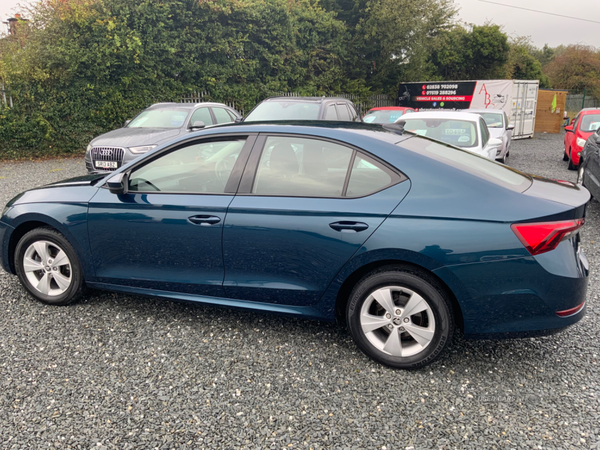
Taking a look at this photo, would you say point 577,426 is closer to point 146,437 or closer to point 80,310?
point 146,437

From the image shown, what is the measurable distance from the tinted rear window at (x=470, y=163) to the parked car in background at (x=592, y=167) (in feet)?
15.1

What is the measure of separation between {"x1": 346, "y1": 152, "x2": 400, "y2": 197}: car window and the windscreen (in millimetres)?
5629

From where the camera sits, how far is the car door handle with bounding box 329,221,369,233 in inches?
115

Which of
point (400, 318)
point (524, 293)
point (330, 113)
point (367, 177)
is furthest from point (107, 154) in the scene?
point (524, 293)

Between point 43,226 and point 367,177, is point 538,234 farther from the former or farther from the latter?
point 43,226

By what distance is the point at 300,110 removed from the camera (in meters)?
8.77

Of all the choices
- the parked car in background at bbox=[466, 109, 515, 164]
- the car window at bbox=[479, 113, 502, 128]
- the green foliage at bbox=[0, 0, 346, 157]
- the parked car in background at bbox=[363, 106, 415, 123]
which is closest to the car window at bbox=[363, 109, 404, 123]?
the parked car in background at bbox=[363, 106, 415, 123]

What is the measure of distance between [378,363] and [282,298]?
2.53 ft

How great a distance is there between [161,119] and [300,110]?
3.56 metres

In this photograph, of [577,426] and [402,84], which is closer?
[577,426]

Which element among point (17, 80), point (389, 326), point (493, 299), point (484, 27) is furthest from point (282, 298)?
point (484, 27)

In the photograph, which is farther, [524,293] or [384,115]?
[384,115]

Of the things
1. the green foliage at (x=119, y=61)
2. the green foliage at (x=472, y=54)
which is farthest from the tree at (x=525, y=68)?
the green foliage at (x=119, y=61)

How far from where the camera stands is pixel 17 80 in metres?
13.4
